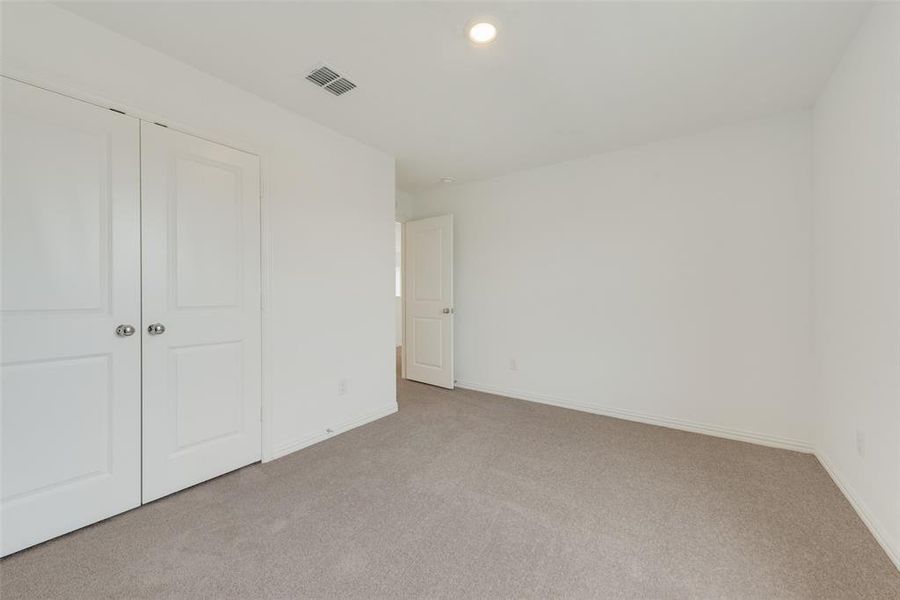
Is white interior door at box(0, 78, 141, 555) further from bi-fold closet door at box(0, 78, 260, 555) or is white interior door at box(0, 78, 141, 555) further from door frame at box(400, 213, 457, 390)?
door frame at box(400, 213, 457, 390)

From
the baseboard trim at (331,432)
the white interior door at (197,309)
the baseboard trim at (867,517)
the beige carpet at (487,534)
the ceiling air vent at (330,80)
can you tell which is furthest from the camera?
the baseboard trim at (331,432)

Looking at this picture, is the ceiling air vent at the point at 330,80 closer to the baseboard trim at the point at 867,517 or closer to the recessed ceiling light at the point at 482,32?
the recessed ceiling light at the point at 482,32

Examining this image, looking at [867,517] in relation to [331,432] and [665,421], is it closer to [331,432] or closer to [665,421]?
[665,421]

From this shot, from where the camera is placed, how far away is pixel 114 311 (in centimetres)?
177

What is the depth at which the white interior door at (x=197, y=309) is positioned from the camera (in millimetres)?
1898

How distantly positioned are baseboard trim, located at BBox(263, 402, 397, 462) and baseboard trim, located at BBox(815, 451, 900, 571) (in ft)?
9.88

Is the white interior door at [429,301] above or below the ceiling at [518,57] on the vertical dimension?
below

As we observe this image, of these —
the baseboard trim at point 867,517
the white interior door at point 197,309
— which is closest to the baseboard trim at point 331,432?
the white interior door at point 197,309

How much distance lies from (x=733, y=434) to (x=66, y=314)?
4.24 meters

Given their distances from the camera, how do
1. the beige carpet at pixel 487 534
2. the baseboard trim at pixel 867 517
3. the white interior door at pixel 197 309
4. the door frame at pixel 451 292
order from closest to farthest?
the beige carpet at pixel 487 534
the baseboard trim at pixel 867 517
the white interior door at pixel 197 309
the door frame at pixel 451 292

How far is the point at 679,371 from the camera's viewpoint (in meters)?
2.93

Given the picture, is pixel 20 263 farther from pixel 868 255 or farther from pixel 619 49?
pixel 868 255

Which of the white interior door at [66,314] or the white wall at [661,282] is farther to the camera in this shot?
the white wall at [661,282]

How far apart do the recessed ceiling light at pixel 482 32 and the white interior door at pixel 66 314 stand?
5.96 feet
